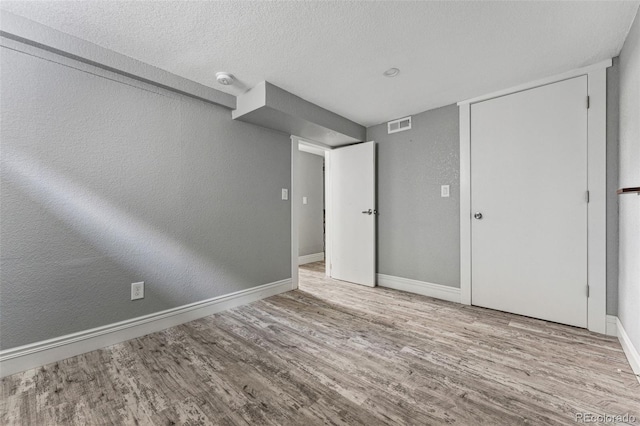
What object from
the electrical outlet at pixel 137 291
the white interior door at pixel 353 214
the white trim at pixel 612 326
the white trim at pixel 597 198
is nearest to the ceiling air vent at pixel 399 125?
the white interior door at pixel 353 214

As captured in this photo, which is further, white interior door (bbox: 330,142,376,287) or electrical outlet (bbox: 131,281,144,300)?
white interior door (bbox: 330,142,376,287)

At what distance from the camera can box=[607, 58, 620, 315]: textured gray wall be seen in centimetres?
200

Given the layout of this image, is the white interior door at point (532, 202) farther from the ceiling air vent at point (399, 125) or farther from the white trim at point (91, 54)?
the white trim at point (91, 54)

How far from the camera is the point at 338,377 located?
154cm

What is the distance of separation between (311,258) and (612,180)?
13.4 feet

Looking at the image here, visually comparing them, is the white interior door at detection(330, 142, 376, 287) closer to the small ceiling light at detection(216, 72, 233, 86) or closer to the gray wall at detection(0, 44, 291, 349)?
the gray wall at detection(0, 44, 291, 349)

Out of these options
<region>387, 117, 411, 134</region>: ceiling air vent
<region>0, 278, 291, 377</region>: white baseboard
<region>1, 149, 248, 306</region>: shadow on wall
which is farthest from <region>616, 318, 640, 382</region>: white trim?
<region>1, 149, 248, 306</region>: shadow on wall

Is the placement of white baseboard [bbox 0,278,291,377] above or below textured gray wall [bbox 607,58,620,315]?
below

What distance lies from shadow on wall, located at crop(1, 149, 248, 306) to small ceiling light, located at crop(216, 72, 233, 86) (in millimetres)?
1315

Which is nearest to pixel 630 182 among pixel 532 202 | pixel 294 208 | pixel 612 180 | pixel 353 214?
pixel 612 180

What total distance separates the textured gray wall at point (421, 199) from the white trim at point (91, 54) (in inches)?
86.0

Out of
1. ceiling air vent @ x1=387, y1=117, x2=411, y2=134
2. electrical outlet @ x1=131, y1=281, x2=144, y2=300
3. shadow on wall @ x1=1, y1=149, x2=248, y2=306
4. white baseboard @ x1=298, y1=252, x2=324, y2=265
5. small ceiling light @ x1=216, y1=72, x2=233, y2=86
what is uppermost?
small ceiling light @ x1=216, y1=72, x2=233, y2=86

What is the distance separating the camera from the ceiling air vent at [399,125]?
3.20 m

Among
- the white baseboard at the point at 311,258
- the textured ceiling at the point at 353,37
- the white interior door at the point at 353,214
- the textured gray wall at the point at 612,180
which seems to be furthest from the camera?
the white baseboard at the point at 311,258
